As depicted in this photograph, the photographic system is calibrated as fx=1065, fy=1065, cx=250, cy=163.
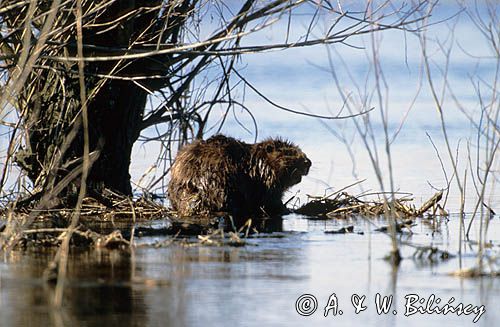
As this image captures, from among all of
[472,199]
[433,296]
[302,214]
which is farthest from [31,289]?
[472,199]

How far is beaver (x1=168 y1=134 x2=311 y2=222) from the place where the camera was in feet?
25.9

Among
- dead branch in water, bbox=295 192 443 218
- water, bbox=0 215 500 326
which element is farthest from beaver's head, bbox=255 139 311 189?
water, bbox=0 215 500 326

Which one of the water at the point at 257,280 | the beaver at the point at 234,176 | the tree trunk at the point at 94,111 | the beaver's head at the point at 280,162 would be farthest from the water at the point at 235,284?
the beaver's head at the point at 280,162

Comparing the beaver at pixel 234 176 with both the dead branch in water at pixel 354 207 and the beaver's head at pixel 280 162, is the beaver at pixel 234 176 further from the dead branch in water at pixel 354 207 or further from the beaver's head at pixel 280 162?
the dead branch in water at pixel 354 207

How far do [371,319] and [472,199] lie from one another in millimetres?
4920

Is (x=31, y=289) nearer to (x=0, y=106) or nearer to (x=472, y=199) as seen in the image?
(x=0, y=106)

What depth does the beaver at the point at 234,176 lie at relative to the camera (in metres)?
7.89

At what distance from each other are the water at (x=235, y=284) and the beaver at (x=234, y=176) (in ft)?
5.03

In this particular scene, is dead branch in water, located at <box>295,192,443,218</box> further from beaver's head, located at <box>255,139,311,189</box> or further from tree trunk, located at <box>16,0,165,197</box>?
tree trunk, located at <box>16,0,165,197</box>

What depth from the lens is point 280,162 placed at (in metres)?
8.32

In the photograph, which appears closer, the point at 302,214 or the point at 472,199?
the point at 302,214

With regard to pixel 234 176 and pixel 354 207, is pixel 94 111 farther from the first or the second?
pixel 354 207

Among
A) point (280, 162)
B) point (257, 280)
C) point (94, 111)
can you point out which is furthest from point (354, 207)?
point (257, 280)

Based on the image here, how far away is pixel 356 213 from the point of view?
8086mm
